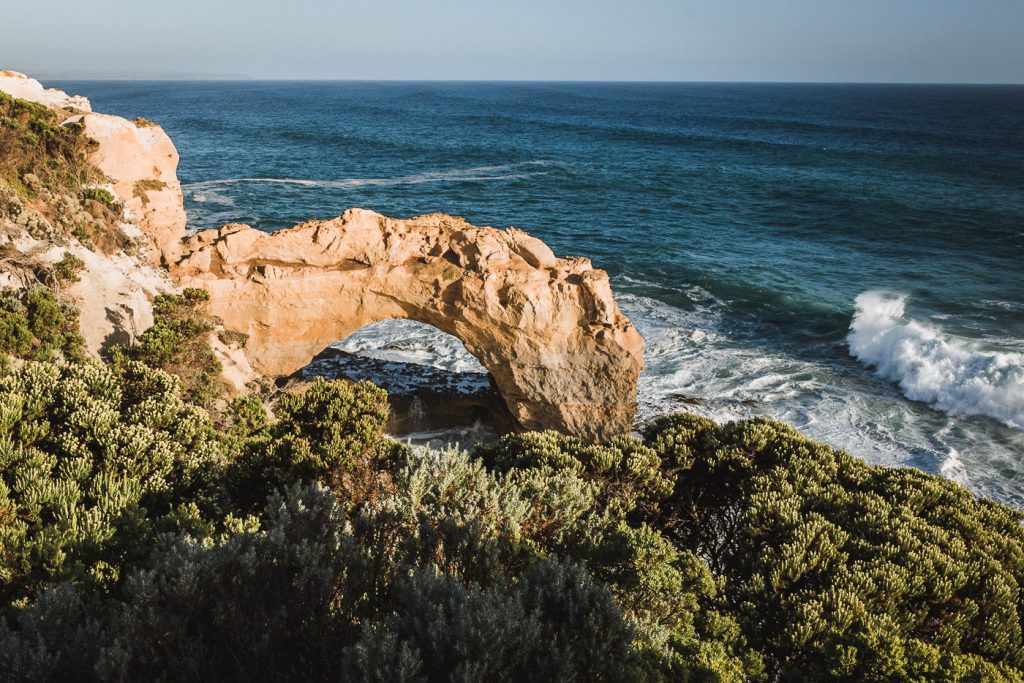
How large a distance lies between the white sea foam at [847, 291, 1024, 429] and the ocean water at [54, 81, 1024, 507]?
0.07 m

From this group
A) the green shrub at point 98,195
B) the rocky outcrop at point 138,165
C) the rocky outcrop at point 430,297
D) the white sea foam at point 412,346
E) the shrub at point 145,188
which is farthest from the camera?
the white sea foam at point 412,346

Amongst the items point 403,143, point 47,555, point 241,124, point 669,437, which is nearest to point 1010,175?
point 403,143

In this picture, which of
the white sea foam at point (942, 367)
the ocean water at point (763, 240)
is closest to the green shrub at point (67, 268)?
the ocean water at point (763, 240)

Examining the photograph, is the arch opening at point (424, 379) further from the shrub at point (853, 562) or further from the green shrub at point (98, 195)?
the shrub at point (853, 562)

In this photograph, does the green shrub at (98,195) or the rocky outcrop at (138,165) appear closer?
the green shrub at (98,195)

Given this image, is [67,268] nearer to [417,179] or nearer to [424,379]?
[424,379]

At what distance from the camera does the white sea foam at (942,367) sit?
21.0m

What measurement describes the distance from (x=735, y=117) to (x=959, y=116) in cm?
4267

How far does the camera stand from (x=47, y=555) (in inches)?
226

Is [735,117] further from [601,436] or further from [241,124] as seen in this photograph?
[601,436]

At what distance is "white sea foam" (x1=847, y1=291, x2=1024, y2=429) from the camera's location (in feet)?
68.7

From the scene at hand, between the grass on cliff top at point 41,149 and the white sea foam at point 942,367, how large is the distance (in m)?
26.4

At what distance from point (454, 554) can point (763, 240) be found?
122 ft

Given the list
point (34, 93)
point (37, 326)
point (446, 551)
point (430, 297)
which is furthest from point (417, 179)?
point (446, 551)
